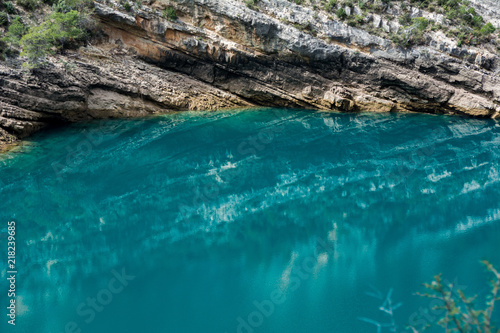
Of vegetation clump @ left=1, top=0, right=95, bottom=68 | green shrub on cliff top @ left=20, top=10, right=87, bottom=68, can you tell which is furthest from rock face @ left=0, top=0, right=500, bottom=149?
green shrub on cliff top @ left=20, top=10, right=87, bottom=68

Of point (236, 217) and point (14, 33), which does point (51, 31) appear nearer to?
point (14, 33)

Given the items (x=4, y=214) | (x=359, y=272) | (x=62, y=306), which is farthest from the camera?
(x=4, y=214)

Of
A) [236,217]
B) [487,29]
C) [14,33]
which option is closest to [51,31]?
[14,33]

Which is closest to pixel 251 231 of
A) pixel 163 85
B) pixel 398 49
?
pixel 163 85

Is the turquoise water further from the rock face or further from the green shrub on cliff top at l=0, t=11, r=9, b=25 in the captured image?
the green shrub on cliff top at l=0, t=11, r=9, b=25

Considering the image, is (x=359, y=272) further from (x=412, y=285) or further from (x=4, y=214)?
(x=4, y=214)

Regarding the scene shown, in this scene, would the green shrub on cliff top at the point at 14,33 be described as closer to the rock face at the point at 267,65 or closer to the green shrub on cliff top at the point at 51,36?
the green shrub on cliff top at the point at 51,36

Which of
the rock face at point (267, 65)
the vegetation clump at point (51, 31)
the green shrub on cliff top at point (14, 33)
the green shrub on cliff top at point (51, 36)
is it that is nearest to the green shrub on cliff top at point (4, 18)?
the vegetation clump at point (51, 31)
